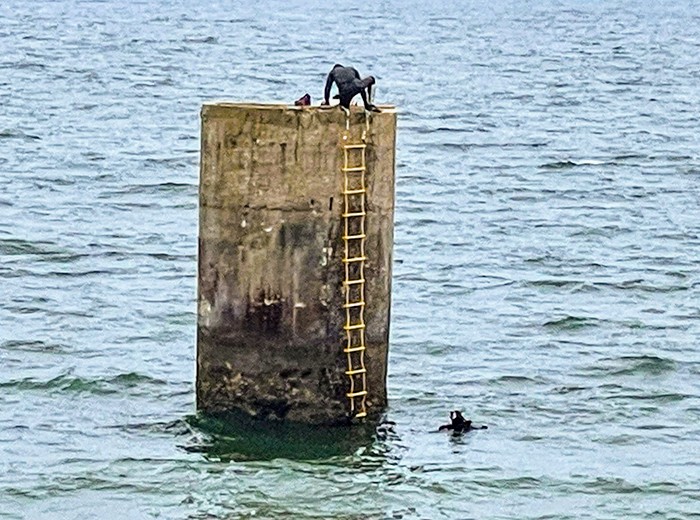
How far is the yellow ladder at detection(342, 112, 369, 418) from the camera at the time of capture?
698 inches

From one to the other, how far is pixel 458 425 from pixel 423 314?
20.8ft

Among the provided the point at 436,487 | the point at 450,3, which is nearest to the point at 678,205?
the point at 436,487

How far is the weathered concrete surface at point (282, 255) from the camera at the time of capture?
17609 millimetres

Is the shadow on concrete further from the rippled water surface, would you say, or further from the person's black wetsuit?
the person's black wetsuit

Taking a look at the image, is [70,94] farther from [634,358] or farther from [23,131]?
[634,358]

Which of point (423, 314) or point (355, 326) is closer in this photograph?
point (355, 326)

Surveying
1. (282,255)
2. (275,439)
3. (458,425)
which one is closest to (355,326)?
(282,255)

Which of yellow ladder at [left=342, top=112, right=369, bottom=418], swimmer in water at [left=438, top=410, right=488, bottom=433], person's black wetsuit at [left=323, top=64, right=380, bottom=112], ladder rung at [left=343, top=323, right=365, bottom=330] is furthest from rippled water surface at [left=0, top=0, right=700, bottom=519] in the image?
person's black wetsuit at [left=323, top=64, right=380, bottom=112]

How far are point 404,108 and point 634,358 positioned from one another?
30895mm

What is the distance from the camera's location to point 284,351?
18.0 meters

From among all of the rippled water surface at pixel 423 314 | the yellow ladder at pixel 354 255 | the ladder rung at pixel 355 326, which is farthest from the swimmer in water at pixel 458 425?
the ladder rung at pixel 355 326

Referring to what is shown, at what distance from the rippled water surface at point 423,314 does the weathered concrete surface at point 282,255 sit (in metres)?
0.53

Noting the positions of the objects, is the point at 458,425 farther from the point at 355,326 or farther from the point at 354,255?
the point at 354,255

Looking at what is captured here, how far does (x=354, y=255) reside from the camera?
17953 mm
